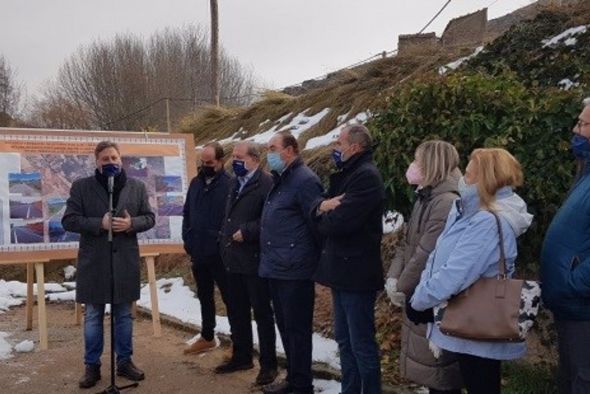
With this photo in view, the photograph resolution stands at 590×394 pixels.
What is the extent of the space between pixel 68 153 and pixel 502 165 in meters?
4.97

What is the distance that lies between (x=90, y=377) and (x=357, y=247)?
2.78 metres

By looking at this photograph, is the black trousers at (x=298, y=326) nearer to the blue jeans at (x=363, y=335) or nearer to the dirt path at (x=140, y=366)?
the blue jeans at (x=363, y=335)

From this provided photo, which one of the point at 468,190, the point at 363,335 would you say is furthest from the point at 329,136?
the point at 468,190

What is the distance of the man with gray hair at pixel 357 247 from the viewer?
12.7 feet

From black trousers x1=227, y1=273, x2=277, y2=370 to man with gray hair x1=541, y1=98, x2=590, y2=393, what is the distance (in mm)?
2552

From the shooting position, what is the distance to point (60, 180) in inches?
255

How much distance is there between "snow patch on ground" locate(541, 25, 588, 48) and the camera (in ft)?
22.6

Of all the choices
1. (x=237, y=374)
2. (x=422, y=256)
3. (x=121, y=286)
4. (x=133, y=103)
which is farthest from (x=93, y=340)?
(x=133, y=103)

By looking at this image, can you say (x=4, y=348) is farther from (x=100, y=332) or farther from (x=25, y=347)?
(x=100, y=332)

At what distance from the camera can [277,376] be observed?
204 inches

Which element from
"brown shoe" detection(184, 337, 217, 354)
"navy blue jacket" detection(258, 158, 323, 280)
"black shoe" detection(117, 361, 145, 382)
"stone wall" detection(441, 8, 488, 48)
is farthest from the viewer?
"stone wall" detection(441, 8, 488, 48)

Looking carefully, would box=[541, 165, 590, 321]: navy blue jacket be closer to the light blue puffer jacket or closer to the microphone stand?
the light blue puffer jacket

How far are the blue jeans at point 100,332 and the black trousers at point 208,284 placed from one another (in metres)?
0.83

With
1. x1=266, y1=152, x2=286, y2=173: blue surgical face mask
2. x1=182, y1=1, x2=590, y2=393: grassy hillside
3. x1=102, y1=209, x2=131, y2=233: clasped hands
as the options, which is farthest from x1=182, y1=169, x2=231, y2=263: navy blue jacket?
x1=182, y1=1, x2=590, y2=393: grassy hillside
